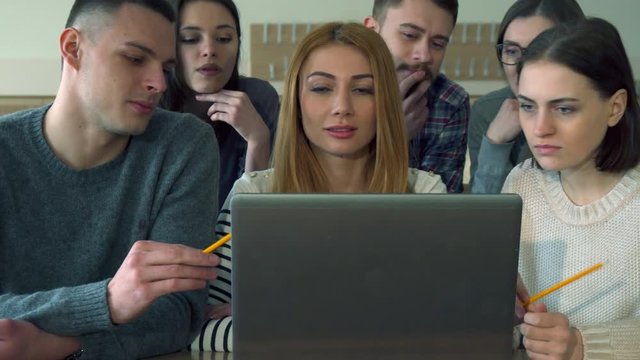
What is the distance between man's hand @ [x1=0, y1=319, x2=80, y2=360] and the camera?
44.0 inches

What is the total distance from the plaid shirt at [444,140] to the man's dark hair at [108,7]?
83cm

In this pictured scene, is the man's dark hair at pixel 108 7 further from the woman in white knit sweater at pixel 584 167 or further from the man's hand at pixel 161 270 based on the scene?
the woman in white knit sweater at pixel 584 167

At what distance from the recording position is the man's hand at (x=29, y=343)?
3.67 feet

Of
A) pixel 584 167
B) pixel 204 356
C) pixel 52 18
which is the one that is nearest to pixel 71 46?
pixel 204 356

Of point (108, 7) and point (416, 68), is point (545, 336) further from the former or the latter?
point (416, 68)

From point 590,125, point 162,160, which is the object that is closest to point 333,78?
point 162,160

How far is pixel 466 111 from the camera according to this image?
221cm

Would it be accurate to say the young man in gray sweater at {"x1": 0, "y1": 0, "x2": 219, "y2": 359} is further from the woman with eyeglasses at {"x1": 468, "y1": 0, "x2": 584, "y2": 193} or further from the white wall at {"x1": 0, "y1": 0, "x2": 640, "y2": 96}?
the white wall at {"x1": 0, "y1": 0, "x2": 640, "y2": 96}

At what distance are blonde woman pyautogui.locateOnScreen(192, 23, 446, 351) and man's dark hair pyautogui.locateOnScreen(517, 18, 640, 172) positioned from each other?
0.98 ft

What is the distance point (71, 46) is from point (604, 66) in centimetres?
103

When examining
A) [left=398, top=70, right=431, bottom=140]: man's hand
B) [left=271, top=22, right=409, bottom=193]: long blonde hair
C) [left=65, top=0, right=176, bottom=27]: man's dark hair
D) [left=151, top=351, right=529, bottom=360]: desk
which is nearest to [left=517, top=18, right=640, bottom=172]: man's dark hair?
[left=271, top=22, right=409, bottom=193]: long blonde hair

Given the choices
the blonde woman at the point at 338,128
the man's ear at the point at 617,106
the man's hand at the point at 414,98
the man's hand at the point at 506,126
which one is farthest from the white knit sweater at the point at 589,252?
the man's hand at the point at 414,98

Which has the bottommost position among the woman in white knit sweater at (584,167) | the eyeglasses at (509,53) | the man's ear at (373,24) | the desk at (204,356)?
the desk at (204,356)

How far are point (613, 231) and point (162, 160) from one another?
865 millimetres
